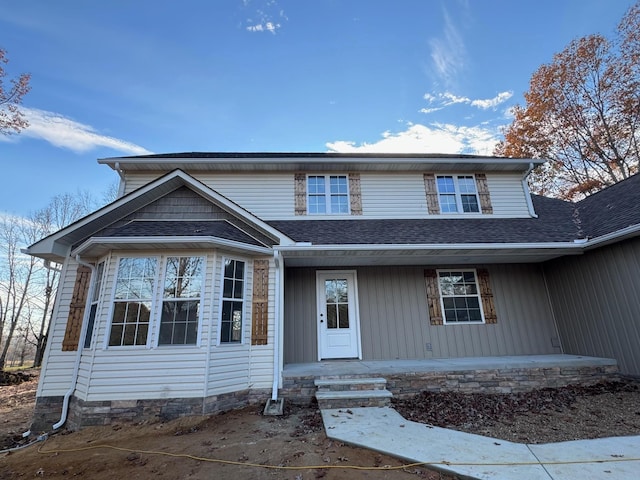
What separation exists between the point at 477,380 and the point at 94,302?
23.6 ft

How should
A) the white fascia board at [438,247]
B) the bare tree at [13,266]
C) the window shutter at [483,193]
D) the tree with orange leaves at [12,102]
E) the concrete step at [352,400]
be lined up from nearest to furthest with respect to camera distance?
the concrete step at [352,400] → the white fascia board at [438,247] → the window shutter at [483,193] → the tree with orange leaves at [12,102] → the bare tree at [13,266]

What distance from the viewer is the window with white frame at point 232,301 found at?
5117 millimetres

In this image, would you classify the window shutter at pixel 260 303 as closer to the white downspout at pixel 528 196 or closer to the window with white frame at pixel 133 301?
the window with white frame at pixel 133 301

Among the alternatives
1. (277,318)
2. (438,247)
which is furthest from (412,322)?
(277,318)

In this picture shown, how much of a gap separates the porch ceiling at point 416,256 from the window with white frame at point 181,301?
67.4 inches

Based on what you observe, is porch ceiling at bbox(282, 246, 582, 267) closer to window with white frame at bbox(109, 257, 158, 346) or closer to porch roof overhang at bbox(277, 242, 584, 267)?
porch roof overhang at bbox(277, 242, 584, 267)

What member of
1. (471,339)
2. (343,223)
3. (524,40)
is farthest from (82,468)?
(524,40)

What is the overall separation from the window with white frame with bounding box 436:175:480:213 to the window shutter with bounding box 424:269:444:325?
183 centimetres

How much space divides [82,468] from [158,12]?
10.3m

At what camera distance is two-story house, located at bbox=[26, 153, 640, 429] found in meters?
4.83

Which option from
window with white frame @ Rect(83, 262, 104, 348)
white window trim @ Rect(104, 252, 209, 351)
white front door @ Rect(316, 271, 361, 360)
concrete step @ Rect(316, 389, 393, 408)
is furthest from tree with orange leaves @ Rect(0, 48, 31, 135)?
concrete step @ Rect(316, 389, 393, 408)

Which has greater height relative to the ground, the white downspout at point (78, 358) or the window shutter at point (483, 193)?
the window shutter at point (483, 193)

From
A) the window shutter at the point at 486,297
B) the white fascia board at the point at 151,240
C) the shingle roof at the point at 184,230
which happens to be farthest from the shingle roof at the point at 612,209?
the white fascia board at the point at 151,240

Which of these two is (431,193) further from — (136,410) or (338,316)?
(136,410)
